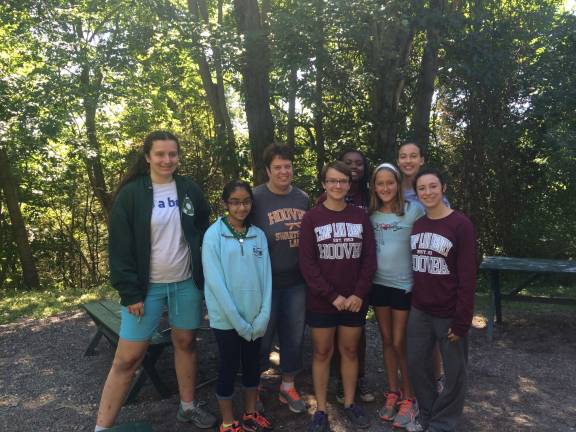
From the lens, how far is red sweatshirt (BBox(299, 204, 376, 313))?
3.15m

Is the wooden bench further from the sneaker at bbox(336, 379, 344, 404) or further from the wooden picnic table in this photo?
the sneaker at bbox(336, 379, 344, 404)

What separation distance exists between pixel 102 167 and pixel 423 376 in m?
13.2

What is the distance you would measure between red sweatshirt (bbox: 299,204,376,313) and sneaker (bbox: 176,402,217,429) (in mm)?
1201

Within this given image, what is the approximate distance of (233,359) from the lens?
10.2 feet

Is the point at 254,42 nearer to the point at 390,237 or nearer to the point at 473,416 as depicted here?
the point at 390,237

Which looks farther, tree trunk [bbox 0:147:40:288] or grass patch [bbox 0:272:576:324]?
tree trunk [bbox 0:147:40:288]

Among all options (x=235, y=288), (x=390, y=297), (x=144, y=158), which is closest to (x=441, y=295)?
(x=390, y=297)

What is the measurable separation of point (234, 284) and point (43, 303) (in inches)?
238

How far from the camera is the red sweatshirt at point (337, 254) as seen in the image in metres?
3.15

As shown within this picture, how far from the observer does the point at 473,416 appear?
3.54 metres

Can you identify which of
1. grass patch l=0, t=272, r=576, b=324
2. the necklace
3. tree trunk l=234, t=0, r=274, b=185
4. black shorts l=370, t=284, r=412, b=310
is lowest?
grass patch l=0, t=272, r=576, b=324

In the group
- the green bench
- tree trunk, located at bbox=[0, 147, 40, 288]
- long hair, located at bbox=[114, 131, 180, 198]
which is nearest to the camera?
the green bench

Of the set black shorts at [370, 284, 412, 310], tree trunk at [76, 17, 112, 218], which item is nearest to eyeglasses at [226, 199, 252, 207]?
black shorts at [370, 284, 412, 310]

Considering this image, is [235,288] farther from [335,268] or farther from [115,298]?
[115,298]
